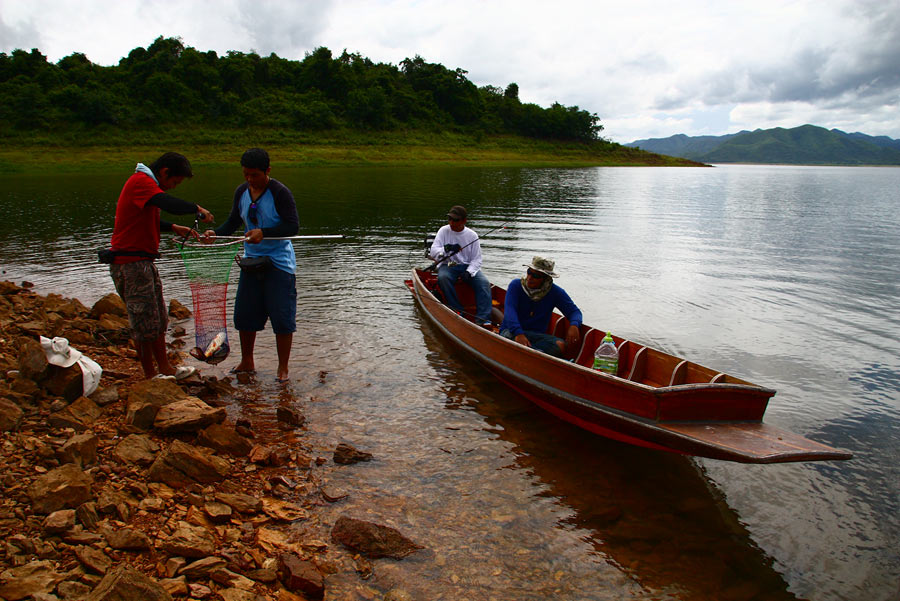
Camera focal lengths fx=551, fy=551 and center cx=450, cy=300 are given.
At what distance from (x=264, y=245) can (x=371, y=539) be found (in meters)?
3.89

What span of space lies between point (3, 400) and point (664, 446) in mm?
6412

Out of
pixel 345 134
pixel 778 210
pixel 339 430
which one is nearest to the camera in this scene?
pixel 339 430

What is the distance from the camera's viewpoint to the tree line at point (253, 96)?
60156 millimetres

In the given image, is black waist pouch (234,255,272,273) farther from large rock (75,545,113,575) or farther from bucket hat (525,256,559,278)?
large rock (75,545,113,575)

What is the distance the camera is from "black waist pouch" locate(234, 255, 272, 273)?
6.90 metres

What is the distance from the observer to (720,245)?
841 inches

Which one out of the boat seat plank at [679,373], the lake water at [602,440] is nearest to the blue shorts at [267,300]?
the lake water at [602,440]

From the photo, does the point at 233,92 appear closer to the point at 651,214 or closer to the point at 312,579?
the point at 651,214

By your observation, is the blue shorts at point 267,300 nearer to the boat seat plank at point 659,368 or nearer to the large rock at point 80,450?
the large rock at point 80,450

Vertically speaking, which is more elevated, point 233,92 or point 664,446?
point 233,92

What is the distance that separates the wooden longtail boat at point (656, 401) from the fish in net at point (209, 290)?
379 cm

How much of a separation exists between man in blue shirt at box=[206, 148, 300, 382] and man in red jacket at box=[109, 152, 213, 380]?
2.20 feet

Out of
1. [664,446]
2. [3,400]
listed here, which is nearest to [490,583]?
[664,446]

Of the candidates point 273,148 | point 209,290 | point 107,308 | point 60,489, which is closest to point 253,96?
point 273,148
